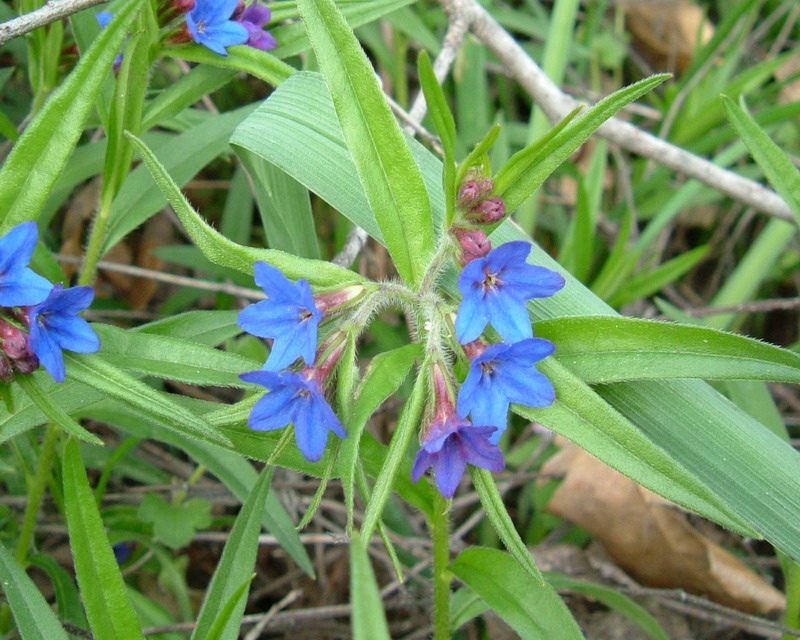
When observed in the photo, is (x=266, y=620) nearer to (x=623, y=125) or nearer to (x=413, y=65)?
(x=623, y=125)

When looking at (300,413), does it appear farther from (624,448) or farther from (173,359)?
(624,448)

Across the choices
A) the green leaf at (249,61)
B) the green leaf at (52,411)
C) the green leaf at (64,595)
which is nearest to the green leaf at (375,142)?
the green leaf at (249,61)

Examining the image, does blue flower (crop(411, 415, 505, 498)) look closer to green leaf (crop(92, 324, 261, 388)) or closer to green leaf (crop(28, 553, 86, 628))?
green leaf (crop(92, 324, 261, 388))

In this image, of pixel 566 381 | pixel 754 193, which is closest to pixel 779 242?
pixel 754 193

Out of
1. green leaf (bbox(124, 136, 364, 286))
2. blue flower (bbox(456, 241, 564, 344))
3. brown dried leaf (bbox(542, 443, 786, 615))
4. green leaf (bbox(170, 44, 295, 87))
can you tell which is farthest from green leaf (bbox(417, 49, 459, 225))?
brown dried leaf (bbox(542, 443, 786, 615))

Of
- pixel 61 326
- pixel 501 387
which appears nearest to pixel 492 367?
pixel 501 387
